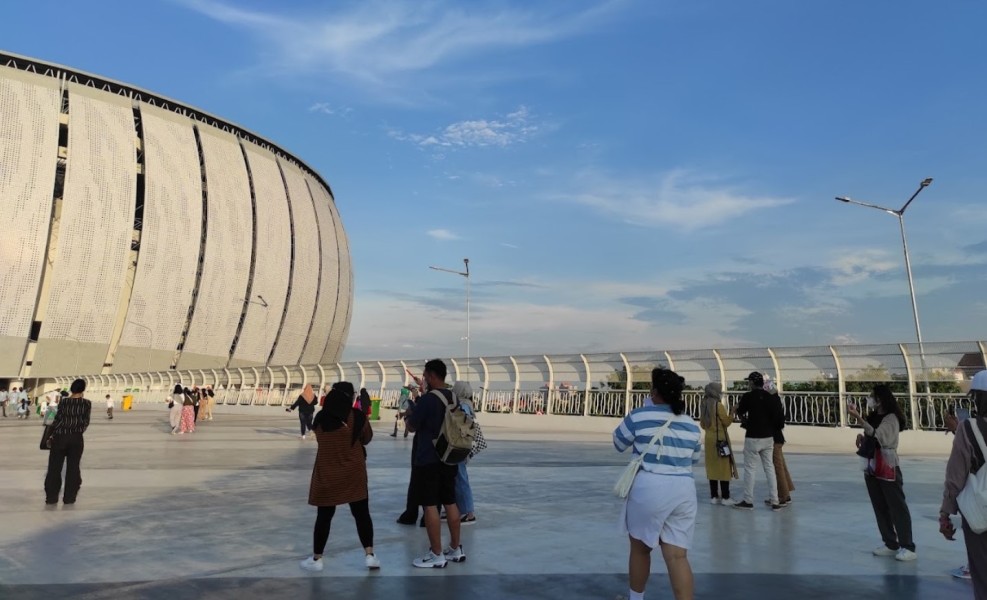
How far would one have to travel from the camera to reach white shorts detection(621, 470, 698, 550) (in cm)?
375

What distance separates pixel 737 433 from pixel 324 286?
77.1 m

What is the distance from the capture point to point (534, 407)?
22938 mm

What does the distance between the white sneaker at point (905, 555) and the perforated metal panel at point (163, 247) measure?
7376cm

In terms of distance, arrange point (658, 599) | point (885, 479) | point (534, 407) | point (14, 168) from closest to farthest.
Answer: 1. point (658, 599)
2. point (885, 479)
3. point (534, 407)
4. point (14, 168)

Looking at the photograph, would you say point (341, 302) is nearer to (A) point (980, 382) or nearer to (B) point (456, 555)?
(B) point (456, 555)

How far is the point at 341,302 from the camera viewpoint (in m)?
95.2

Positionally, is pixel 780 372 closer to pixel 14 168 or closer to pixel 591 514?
pixel 591 514

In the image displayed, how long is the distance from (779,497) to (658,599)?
4.02 metres

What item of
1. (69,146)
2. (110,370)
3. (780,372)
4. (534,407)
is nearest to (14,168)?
(69,146)

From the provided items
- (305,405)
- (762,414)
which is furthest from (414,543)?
(305,405)

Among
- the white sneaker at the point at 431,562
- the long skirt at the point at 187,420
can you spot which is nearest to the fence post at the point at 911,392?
the white sneaker at the point at 431,562

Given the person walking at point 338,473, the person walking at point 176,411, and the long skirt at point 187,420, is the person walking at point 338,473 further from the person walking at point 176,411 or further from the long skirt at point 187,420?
the long skirt at point 187,420

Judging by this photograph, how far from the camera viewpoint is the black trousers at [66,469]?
718 cm

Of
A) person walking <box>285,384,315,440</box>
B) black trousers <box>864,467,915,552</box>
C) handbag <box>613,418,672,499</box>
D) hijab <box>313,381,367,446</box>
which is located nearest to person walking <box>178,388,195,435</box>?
person walking <box>285,384,315,440</box>
